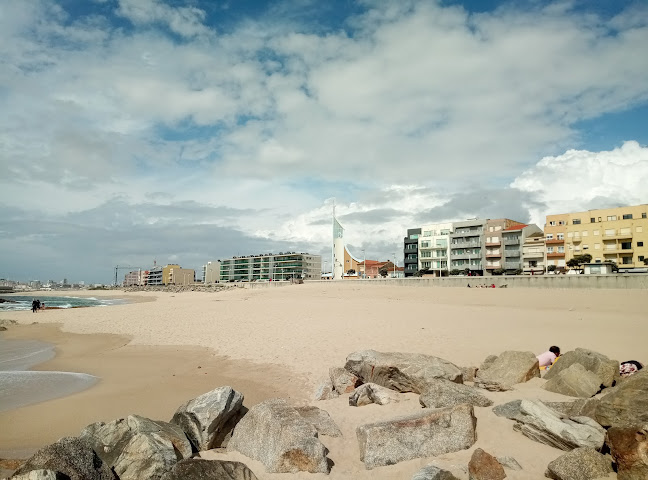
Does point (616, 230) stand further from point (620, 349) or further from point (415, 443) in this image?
point (415, 443)

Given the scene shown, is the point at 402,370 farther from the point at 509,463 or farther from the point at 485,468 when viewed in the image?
the point at 485,468

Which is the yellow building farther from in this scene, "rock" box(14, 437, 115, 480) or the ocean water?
"rock" box(14, 437, 115, 480)

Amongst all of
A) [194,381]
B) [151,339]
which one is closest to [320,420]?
[194,381]

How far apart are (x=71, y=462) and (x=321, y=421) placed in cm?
383

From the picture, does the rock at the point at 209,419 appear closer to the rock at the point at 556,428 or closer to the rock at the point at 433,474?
the rock at the point at 433,474

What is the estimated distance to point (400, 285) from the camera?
2245 inches

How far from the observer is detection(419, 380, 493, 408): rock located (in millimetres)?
7031

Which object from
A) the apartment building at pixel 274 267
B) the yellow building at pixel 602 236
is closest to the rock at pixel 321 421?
the yellow building at pixel 602 236

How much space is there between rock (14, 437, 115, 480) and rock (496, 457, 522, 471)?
519 centimetres

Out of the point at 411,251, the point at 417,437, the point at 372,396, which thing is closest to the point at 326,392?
the point at 372,396

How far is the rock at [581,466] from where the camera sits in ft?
14.9

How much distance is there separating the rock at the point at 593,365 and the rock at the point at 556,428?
2922 millimetres

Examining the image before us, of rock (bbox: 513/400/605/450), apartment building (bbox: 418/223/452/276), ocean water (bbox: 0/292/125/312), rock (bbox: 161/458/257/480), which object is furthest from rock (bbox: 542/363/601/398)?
apartment building (bbox: 418/223/452/276)

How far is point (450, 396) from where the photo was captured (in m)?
7.07
